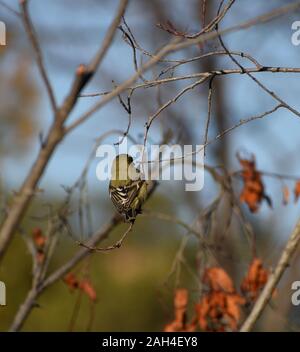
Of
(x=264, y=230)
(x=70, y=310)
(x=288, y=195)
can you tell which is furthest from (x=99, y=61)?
(x=70, y=310)

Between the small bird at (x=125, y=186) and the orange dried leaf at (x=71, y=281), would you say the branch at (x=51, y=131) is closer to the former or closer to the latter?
the small bird at (x=125, y=186)

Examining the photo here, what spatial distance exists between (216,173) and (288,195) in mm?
331

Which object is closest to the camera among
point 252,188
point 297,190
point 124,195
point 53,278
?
point 124,195

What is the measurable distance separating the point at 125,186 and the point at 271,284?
522 mm

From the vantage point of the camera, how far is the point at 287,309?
5.07 meters

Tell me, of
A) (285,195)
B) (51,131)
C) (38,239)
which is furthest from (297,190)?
(51,131)

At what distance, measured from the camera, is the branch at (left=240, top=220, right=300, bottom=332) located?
209cm

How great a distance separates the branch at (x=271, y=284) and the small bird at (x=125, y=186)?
1.48 ft

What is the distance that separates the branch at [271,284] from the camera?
2086 millimetres

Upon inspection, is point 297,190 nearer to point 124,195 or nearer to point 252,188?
point 252,188

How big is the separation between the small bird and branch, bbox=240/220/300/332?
0.45 metres

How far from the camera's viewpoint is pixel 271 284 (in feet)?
6.88

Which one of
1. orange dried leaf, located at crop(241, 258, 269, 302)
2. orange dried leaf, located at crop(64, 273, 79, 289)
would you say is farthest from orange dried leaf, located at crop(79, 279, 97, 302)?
orange dried leaf, located at crop(241, 258, 269, 302)
